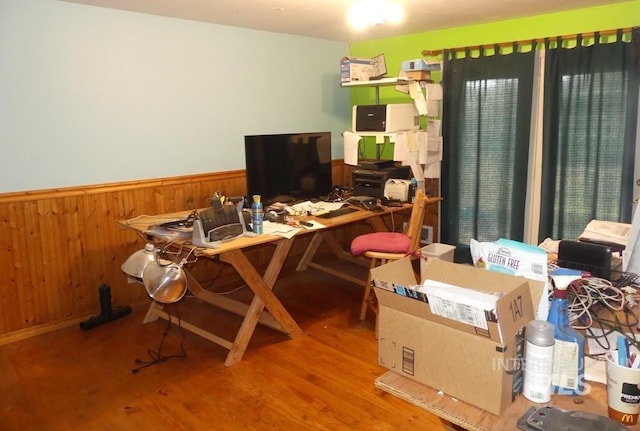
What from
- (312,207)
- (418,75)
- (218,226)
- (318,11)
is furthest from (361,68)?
(218,226)

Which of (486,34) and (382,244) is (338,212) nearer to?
(382,244)

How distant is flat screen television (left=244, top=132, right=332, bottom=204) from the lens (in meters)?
3.70

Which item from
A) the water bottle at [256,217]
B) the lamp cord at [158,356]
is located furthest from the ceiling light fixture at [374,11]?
the lamp cord at [158,356]

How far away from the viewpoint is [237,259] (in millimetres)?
2893

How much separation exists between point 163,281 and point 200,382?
67 centimetres

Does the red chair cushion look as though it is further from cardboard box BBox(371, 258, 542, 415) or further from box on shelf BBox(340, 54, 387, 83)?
cardboard box BBox(371, 258, 542, 415)

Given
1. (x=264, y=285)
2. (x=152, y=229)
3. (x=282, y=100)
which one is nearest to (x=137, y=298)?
(x=152, y=229)

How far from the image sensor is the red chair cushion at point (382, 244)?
332 centimetres

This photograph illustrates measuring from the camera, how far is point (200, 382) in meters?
2.79

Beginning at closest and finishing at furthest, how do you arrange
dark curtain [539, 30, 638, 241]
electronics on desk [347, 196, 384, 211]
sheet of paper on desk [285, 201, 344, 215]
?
dark curtain [539, 30, 638, 241], sheet of paper on desk [285, 201, 344, 215], electronics on desk [347, 196, 384, 211]

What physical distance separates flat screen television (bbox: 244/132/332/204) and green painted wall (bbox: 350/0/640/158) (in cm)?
110

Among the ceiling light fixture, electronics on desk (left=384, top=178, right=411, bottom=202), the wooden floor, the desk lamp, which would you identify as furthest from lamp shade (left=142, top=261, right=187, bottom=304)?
electronics on desk (left=384, top=178, right=411, bottom=202)

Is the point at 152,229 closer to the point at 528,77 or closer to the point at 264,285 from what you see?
the point at 264,285

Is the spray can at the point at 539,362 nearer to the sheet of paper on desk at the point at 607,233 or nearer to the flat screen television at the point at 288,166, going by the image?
the sheet of paper on desk at the point at 607,233
